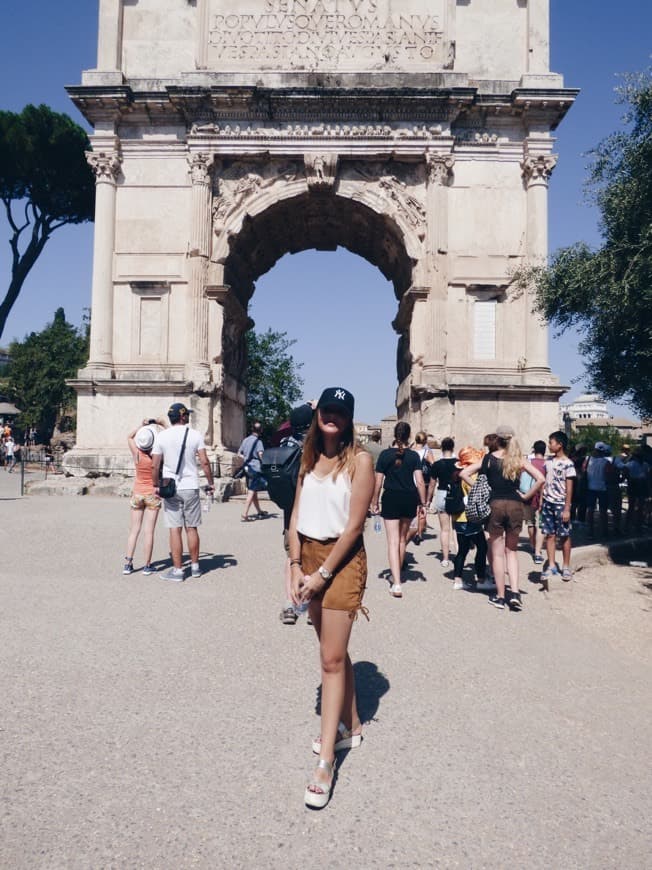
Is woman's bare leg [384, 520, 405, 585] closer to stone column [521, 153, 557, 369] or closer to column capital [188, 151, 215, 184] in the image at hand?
stone column [521, 153, 557, 369]

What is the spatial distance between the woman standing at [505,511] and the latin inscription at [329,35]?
13.4 metres

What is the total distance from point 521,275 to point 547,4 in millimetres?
9278

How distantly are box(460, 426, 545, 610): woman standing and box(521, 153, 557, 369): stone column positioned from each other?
9.88 metres

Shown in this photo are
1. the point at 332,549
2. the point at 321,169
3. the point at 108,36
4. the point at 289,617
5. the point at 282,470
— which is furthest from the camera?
the point at 108,36

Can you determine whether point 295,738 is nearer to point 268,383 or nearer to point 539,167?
point 539,167

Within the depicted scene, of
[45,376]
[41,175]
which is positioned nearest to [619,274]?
[41,175]

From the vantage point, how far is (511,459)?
6.52 metres

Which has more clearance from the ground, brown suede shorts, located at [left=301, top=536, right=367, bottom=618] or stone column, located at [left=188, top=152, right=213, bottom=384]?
stone column, located at [left=188, top=152, right=213, bottom=384]

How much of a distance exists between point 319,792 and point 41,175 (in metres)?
32.2

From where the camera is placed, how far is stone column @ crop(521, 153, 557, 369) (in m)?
15.8

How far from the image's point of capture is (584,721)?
3729mm

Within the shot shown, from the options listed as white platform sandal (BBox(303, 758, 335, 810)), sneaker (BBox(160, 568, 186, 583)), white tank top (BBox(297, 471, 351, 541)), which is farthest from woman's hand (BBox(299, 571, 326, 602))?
sneaker (BBox(160, 568, 186, 583))

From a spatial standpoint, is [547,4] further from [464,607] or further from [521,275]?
[464,607]

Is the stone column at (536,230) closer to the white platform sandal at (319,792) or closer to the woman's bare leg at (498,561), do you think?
the woman's bare leg at (498,561)
